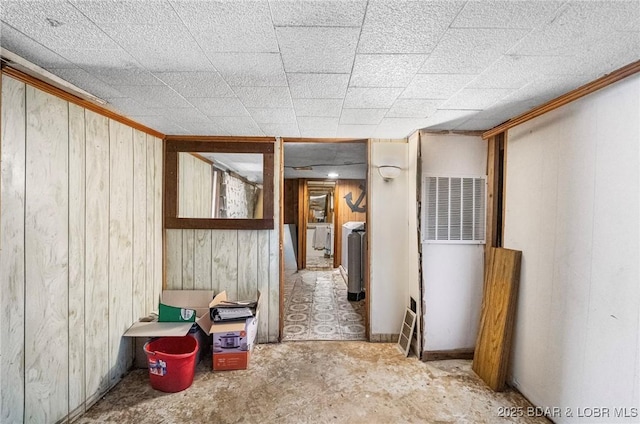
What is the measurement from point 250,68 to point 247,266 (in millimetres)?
1958

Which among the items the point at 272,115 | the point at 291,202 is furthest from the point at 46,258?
the point at 291,202

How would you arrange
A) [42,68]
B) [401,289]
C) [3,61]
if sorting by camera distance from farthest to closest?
1. [401,289]
2. [42,68]
3. [3,61]

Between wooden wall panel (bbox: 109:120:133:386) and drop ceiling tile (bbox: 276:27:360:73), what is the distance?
162 centimetres

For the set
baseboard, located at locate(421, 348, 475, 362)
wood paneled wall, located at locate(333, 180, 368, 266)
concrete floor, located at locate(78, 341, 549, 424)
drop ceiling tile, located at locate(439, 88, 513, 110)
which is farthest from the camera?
wood paneled wall, located at locate(333, 180, 368, 266)

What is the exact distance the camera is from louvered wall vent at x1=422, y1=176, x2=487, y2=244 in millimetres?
2566

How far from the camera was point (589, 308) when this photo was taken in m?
1.57

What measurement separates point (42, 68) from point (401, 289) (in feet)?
10.3

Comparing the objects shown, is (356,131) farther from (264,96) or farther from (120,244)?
(120,244)

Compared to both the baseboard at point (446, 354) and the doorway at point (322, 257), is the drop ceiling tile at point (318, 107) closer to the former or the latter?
the doorway at point (322, 257)

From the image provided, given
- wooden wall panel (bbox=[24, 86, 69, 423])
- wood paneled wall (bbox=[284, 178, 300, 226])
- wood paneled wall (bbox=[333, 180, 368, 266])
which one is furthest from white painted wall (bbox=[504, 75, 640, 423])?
wood paneled wall (bbox=[284, 178, 300, 226])

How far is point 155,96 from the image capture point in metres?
1.83

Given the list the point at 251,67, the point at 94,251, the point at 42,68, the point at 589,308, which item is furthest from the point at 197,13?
the point at 589,308

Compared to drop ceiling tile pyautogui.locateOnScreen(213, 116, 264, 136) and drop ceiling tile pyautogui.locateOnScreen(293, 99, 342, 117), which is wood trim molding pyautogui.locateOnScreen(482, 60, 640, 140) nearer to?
drop ceiling tile pyautogui.locateOnScreen(293, 99, 342, 117)

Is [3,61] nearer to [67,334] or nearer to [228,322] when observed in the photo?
[67,334]
